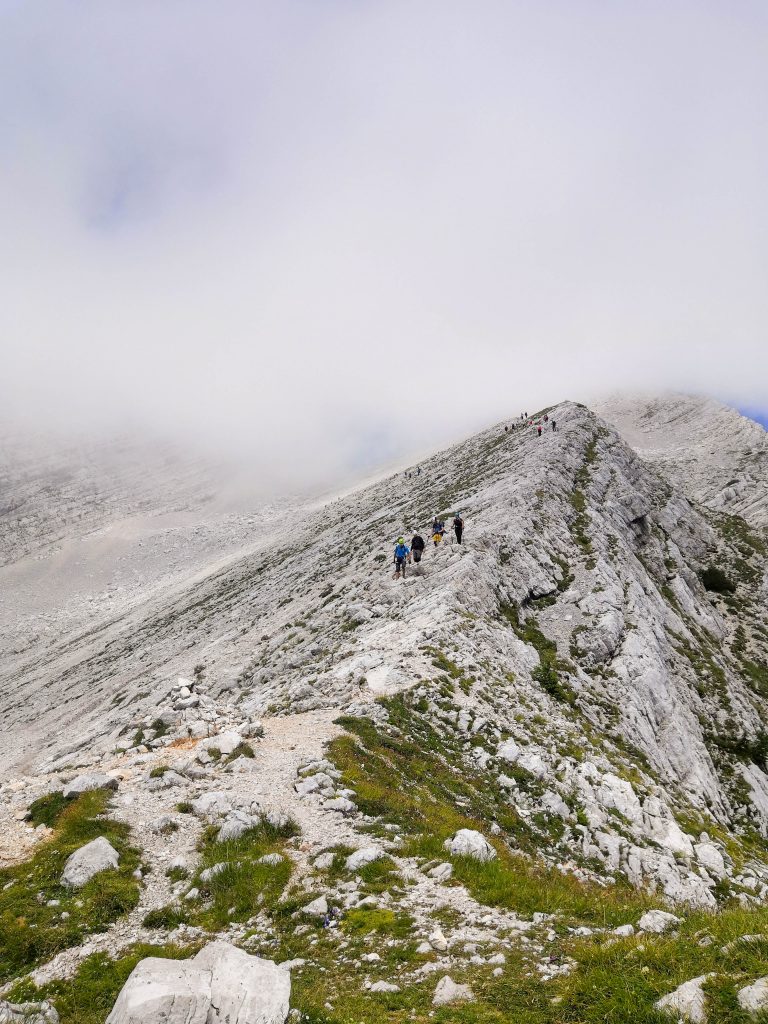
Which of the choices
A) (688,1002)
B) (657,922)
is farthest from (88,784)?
(688,1002)

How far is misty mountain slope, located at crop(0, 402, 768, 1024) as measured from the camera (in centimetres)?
920

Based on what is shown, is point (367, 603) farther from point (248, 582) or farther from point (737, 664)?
point (737, 664)

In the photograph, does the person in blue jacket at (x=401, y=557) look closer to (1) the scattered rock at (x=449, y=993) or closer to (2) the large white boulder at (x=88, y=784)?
(2) the large white boulder at (x=88, y=784)

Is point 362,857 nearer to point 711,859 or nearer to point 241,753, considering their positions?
point 241,753

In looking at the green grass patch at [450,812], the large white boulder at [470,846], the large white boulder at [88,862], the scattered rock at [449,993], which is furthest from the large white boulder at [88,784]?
the scattered rock at [449,993]

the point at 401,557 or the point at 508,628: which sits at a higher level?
the point at 401,557

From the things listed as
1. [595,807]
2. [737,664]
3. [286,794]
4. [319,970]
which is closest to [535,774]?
[595,807]

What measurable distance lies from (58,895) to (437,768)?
451 inches

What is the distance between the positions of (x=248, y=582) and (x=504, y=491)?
32.3 m

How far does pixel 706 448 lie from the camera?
142875 millimetres

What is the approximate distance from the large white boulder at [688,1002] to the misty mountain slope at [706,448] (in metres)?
114

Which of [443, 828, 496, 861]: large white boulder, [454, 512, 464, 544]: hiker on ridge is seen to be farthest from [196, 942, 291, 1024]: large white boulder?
[454, 512, 464, 544]: hiker on ridge

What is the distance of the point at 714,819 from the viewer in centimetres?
2480

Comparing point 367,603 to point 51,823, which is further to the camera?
point 367,603
